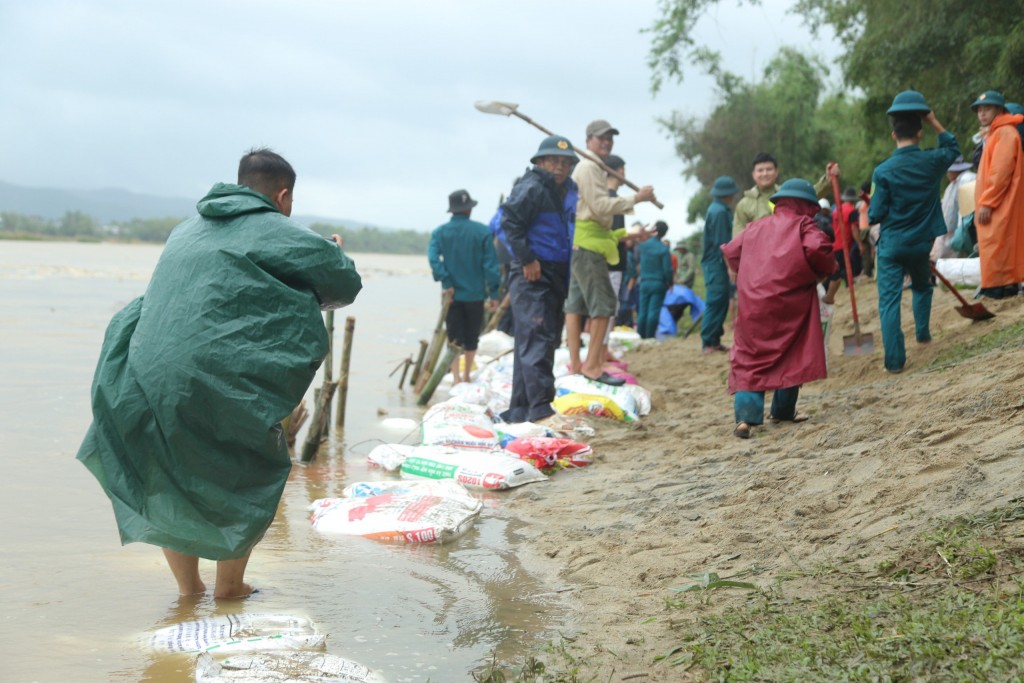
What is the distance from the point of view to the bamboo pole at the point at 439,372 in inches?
399

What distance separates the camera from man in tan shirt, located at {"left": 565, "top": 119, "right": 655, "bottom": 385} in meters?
8.48

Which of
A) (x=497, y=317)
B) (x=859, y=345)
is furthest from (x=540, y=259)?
(x=497, y=317)

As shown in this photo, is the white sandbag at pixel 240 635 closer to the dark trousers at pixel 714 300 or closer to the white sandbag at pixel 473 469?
the white sandbag at pixel 473 469

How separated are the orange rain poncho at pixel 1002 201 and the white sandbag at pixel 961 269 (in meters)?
1.36

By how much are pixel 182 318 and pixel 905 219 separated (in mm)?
5518

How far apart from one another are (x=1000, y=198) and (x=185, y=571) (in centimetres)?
611

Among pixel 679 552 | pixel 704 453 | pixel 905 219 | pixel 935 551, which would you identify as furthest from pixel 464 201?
pixel 935 551

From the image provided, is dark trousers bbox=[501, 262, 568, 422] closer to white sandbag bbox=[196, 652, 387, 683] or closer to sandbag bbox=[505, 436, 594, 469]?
→ sandbag bbox=[505, 436, 594, 469]

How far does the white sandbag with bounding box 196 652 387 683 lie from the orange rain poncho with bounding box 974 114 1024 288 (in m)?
5.97

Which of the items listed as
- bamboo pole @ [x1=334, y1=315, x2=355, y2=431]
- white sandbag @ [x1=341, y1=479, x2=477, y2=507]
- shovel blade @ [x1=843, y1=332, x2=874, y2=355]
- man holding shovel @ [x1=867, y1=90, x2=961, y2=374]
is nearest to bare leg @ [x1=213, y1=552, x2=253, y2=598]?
white sandbag @ [x1=341, y1=479, x2=477, y2=507]

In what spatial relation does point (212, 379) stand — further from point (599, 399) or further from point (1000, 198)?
point (1000, 198)

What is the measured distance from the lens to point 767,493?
16.3 feet

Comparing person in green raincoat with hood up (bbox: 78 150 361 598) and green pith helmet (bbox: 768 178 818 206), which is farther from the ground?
green pith helmet (bbox: 768 178 818 206)

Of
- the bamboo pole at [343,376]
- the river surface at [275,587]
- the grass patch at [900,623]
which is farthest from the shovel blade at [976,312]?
the grass patch at [900,623]
